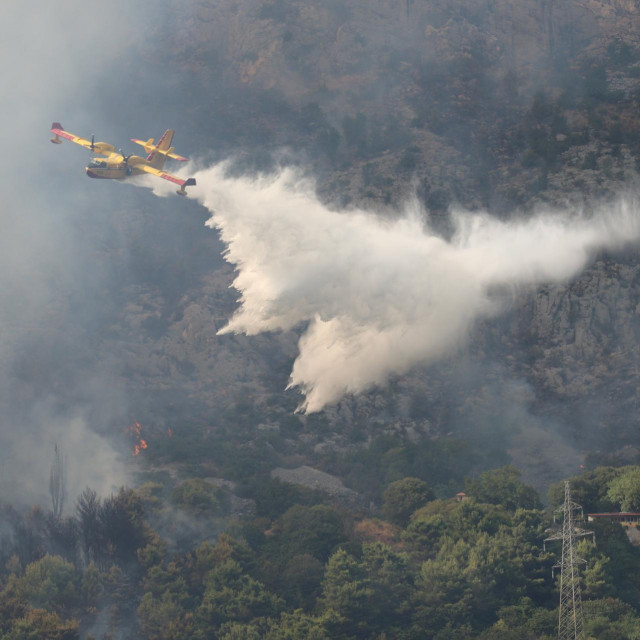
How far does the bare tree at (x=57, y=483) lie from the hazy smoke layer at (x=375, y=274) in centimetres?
2175

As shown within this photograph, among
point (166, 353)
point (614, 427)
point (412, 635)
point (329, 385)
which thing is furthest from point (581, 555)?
point (166, 353)

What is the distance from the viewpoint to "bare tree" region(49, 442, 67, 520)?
349 ft

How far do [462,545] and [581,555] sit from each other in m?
8.60

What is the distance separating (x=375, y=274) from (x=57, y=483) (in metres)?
36.8

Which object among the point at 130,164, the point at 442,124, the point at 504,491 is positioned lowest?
the point at 504,491

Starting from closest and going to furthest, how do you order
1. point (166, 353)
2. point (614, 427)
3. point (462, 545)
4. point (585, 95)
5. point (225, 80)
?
point (462, 545), point (614, 427), point (166, 353), point (585, 95), point (225, 80)

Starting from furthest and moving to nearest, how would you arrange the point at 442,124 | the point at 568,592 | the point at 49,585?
1. the point at 442,124
2. the point at 49,585
3. the point at 568,592

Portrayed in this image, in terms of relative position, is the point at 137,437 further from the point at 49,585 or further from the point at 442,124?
the point at 442,124

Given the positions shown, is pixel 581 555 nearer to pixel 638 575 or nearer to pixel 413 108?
pixel 638 575

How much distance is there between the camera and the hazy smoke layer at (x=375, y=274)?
12444cm

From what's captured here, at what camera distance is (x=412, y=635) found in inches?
3509

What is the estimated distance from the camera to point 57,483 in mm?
109312

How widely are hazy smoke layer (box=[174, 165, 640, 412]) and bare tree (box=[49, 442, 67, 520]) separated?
21.8m

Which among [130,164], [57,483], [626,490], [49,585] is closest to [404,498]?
[626,490]
